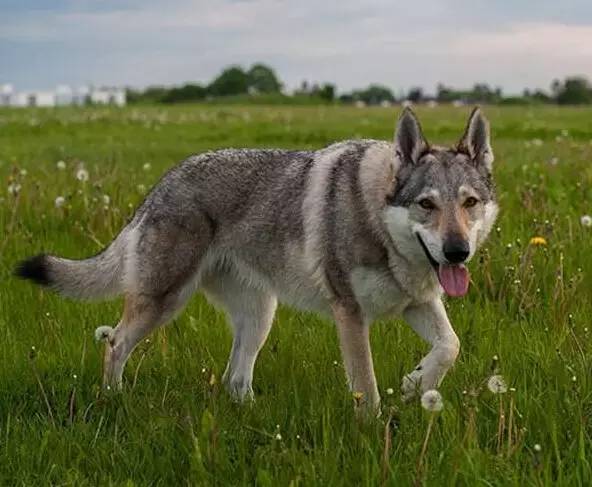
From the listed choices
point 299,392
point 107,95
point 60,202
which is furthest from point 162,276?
point 107,95

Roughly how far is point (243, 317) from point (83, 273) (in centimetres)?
93

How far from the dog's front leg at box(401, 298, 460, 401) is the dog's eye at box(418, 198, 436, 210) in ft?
1.92

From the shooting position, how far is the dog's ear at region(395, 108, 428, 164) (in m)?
4.43

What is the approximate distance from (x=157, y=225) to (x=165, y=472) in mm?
1711

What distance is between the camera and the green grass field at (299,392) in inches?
139

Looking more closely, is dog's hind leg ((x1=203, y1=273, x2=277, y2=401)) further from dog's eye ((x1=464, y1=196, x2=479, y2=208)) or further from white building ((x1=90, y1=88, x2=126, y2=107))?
white building ((x1=90, y1=88, x2=126, y2=107))

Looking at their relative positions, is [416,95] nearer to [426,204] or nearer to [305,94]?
[305,94]

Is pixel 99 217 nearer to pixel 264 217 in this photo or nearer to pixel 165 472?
pixel 264 217

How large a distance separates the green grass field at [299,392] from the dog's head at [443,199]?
531mm

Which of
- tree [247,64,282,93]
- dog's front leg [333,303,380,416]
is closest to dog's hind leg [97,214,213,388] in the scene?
dog's front leg [333,303,380,416]

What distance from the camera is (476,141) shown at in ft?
14.8

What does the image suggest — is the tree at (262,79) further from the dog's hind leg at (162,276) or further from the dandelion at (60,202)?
the dog's hind leg at (162,276)

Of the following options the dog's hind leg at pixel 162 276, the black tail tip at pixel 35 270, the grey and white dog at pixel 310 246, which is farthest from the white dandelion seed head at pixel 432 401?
the black tail tip at pixel 35 270

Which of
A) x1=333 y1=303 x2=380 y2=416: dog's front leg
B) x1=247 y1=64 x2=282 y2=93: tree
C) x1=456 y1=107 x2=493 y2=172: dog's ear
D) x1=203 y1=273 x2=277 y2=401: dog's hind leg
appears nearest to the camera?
x1=333 y1=303 x2=380 y2=416: dog's front leg
